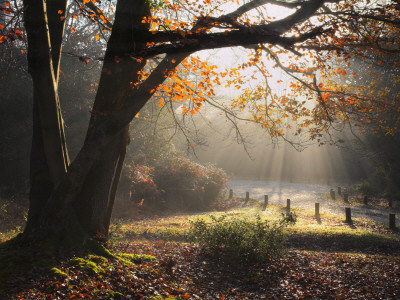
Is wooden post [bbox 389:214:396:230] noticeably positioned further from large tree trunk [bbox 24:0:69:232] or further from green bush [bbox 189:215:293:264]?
large tree trunk [bbox 24:0:69:232]

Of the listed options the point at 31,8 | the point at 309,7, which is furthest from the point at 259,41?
the point at 31,8

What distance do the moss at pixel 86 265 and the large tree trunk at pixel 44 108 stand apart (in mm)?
1219

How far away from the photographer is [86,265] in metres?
5.37

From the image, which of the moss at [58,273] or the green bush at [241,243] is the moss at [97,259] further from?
the green bush at [241,243]

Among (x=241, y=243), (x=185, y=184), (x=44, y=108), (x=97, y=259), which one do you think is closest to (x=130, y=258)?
(x=97, y=259)

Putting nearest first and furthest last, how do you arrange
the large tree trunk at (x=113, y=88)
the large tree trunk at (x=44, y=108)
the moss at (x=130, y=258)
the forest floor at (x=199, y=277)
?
the forest floor at (x=199, y=277) → the large tree trunk at (x=44, y=108) → the large tree trunk at (x=113, y=88) → the moss at (x=130, y=258)

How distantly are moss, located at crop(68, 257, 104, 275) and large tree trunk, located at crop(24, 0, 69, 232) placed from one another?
1.22 metres

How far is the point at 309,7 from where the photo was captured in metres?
6.54

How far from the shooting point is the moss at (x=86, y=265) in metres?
5.30

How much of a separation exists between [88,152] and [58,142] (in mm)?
763

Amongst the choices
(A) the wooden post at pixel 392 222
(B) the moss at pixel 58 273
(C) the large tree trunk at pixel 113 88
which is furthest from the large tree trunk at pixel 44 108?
(A) the wooden post at pixel 392 222

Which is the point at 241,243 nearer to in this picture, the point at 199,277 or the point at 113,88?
the point at 199,277

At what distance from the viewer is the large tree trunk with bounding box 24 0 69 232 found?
5.52 m

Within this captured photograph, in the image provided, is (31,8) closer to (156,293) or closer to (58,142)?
(58,142)
